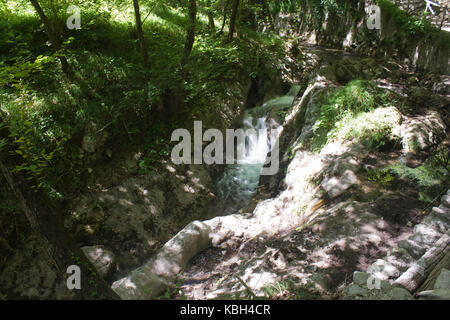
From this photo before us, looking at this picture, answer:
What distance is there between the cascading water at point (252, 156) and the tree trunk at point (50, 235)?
14.6 feet

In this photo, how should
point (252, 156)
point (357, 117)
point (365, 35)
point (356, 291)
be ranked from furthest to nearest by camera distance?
point (365, 35) < point (252, 156) < point (357, 117) < point (356, 291)

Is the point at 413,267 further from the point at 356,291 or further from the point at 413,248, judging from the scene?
the point at 356,291

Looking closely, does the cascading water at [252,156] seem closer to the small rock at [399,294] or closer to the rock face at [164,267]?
the rock face at [164,267]

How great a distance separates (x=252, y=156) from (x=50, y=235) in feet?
21.1

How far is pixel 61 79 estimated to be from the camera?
662 cm

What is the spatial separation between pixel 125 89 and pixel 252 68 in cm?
427

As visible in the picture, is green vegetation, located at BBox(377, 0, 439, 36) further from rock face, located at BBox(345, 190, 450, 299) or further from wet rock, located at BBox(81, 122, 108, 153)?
wet rock, located at BBox(81, 122, 108, 153)

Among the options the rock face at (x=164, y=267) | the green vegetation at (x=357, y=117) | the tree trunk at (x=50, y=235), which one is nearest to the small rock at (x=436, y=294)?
the tree trunk at (x=50, y=235)

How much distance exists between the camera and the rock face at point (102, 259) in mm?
5109

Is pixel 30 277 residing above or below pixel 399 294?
below

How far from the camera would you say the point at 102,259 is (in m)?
5.23

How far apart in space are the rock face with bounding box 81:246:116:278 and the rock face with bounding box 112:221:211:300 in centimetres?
68

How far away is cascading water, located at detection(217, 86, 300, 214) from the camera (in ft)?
25.1

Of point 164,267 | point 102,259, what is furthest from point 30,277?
point 164,267
